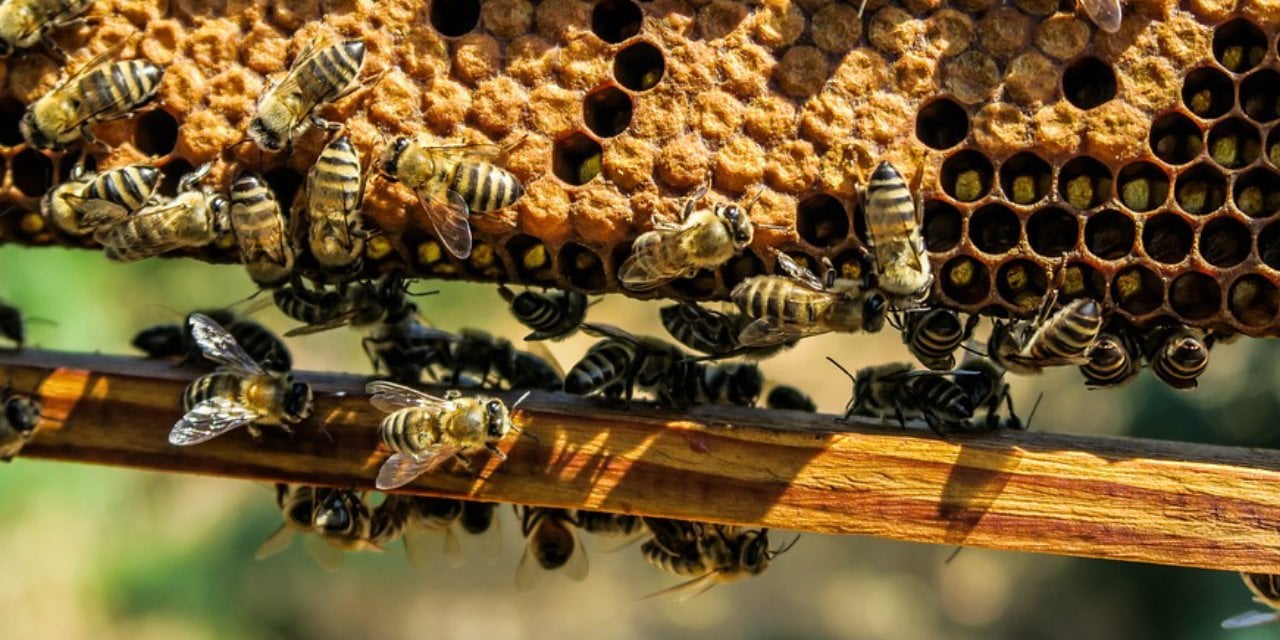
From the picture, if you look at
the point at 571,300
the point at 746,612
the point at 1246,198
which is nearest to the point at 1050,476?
the point at 1246,198

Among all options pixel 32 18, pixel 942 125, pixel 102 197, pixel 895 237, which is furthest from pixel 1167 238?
pixel 32 18

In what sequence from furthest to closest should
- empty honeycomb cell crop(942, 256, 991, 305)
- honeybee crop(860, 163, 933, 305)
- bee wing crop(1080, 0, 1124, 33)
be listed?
1. empty honeycomb cell crop(942, 256, 991, 305)
2. bee wing crop(1080, 0, 1124, 33)
3. honeybee crop(860, 163, 933, 305)

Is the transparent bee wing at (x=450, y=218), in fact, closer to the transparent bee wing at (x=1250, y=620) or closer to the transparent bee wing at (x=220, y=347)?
the transparent bee wing at (x=220, y=347)

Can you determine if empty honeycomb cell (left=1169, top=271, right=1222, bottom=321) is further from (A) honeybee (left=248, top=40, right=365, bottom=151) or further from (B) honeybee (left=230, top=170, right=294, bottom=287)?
(B) honeybee (left=230, top=170, right=294, bottom=287)

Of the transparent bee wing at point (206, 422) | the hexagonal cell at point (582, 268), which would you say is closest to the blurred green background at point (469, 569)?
the hexagonal cell at point (582, 268)

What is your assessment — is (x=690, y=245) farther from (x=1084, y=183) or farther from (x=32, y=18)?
(x=32, y=18)

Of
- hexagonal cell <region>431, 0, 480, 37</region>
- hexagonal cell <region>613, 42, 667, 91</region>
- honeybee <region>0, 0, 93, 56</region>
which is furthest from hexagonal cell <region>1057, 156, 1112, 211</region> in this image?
honeybee <region>0, 0, 93, 56</region>

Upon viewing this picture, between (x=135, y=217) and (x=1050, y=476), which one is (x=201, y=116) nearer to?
(x=135, y=217)
